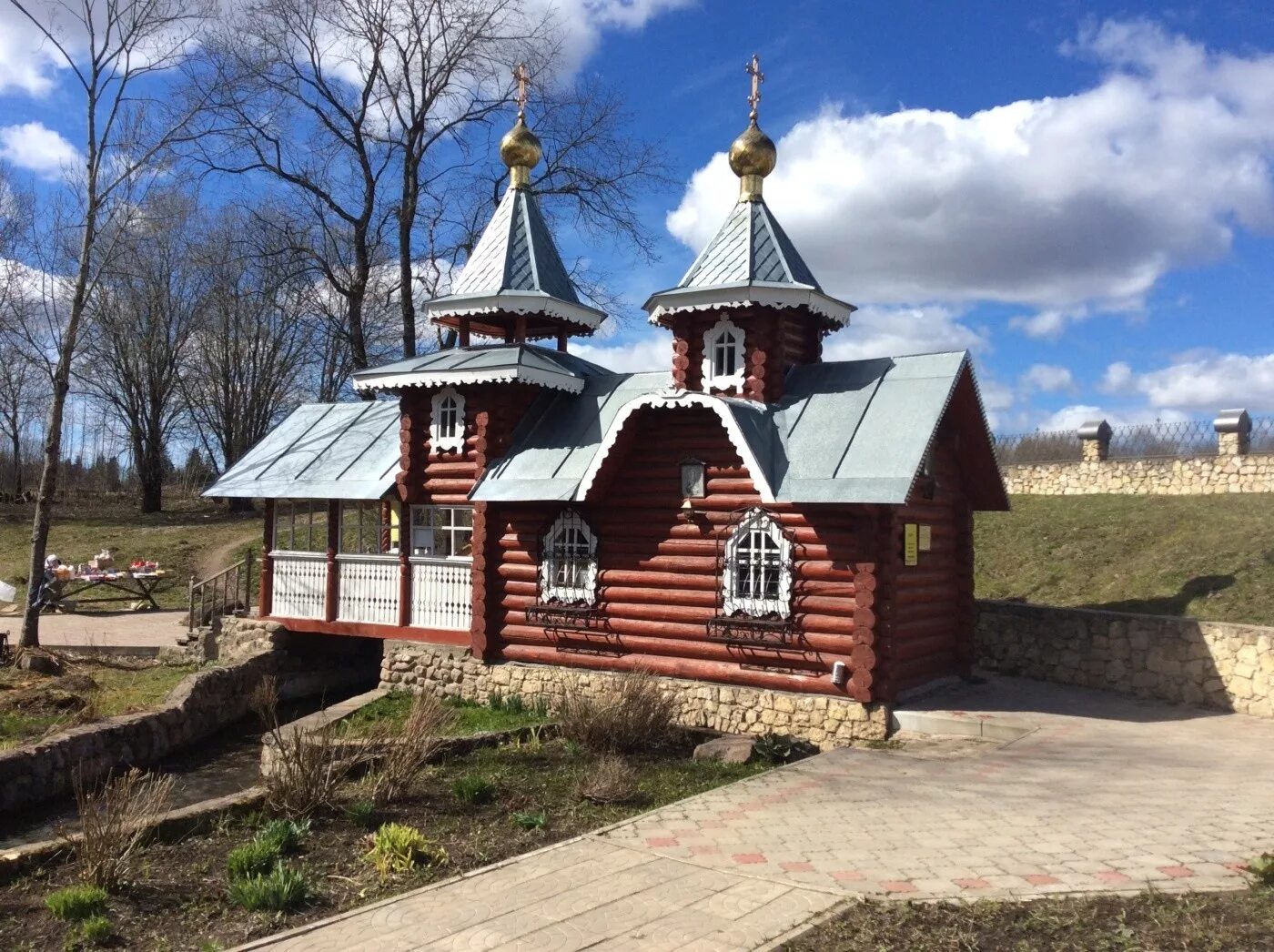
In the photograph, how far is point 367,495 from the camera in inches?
580

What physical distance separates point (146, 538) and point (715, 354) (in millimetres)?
23847

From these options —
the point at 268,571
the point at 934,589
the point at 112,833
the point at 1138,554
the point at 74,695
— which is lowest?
the point at 74,695

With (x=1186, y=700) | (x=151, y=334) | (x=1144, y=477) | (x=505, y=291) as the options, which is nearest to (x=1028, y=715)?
(x=1186, y=700)

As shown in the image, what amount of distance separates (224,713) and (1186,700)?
12.9 metres

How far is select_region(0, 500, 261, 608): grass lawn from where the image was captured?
27.3 m

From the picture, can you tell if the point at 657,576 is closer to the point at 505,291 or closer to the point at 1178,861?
the point at 505,291

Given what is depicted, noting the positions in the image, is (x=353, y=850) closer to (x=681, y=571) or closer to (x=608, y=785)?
(x=608, y=785)

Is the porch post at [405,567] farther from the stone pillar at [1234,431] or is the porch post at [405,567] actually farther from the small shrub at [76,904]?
the stone pillar at [1234,431]

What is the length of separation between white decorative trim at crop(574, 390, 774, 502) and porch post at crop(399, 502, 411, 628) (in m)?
3.66

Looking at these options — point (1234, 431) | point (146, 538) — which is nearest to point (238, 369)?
point (146, 538)

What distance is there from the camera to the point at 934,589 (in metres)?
12.7

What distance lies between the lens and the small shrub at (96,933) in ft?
19.0

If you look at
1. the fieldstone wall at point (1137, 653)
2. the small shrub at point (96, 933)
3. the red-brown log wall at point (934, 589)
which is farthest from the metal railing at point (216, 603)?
the fieldstone wall at point (1137, 653)

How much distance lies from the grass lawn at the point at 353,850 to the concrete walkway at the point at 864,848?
1.15 feet
